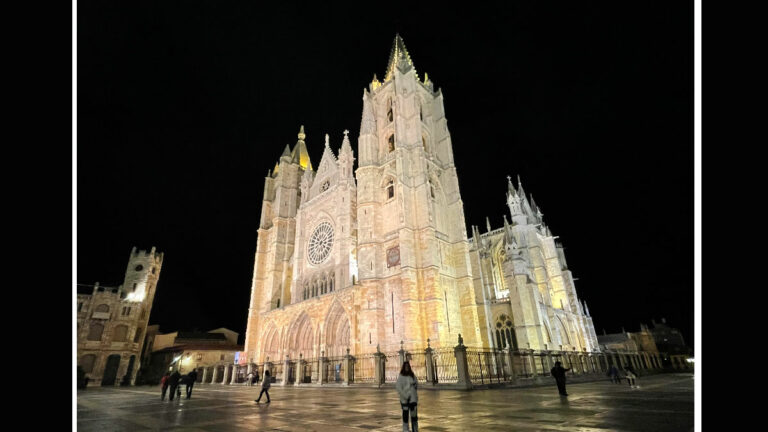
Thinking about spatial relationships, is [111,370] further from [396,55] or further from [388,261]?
[396,55]

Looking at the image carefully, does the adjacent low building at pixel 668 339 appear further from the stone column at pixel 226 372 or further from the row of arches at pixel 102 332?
the row of arches at pixel 102 332

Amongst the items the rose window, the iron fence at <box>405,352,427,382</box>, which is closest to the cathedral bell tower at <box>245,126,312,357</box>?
the rose window

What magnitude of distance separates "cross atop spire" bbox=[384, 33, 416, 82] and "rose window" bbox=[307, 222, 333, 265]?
48.8 ft

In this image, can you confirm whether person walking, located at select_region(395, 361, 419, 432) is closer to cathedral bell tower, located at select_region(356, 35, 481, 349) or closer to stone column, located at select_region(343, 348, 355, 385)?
stone column, located at select_region(343, 348, 355, 385)

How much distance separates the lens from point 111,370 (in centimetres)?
3328

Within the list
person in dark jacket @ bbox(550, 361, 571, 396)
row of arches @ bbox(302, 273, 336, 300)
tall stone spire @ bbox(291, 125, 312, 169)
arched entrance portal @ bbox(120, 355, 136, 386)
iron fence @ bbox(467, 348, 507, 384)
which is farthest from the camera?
tall stone spire @ bbox(291, 125, 312, 169)

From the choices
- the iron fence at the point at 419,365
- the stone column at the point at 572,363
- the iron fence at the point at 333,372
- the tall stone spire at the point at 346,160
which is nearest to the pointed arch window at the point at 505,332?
the stone column at the point at 572,363

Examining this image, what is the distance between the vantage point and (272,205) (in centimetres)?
3825

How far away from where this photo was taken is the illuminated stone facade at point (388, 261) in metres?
21.6

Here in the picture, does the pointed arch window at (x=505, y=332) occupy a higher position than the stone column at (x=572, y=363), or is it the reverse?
the pointed arch window at (x=505, y=332)

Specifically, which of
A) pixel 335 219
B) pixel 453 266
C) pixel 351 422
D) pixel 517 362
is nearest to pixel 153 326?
pixel 335 219

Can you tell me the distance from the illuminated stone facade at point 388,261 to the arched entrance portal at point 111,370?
14910 mm

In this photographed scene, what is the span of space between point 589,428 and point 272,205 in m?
37.4

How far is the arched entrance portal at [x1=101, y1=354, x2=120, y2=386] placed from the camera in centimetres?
3285
